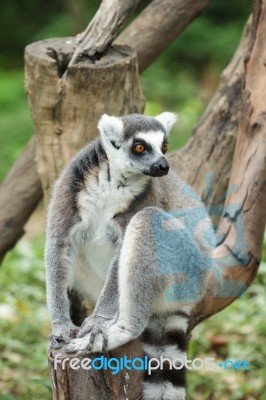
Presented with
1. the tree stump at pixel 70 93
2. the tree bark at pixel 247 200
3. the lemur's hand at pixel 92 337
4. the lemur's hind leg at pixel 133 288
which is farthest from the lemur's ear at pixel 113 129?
the tree bark at pixel 247 200

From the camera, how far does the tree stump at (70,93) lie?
4.76 meters

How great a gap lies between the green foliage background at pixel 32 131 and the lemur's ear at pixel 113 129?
1822 millimetres

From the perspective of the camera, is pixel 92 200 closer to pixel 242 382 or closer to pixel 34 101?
pixel 34 101

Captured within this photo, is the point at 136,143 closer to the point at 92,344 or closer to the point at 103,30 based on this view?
the point at 92,344

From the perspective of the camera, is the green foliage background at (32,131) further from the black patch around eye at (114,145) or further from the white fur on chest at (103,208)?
the black patch around eye at (114,145)

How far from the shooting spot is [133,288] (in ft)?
12.5

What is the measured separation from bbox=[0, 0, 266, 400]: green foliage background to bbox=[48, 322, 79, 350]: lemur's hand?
A: 1.08m

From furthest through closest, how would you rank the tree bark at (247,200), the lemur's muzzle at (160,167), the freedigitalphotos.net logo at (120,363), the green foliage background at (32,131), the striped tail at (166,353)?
the green foliage background at (32,131)
the tree bark at (247,200)
the striped tail at (166,353)
the lemur's muzzle at (160,167)
the freedigitalphotos.net logo at (120,363)

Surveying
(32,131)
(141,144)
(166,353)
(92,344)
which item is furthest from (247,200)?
(32,131)

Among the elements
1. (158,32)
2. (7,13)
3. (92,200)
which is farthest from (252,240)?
(7,13)

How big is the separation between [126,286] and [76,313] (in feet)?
4.28

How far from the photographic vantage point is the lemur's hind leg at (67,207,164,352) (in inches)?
150

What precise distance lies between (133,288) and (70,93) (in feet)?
4.96

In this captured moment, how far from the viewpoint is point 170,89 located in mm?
12430
